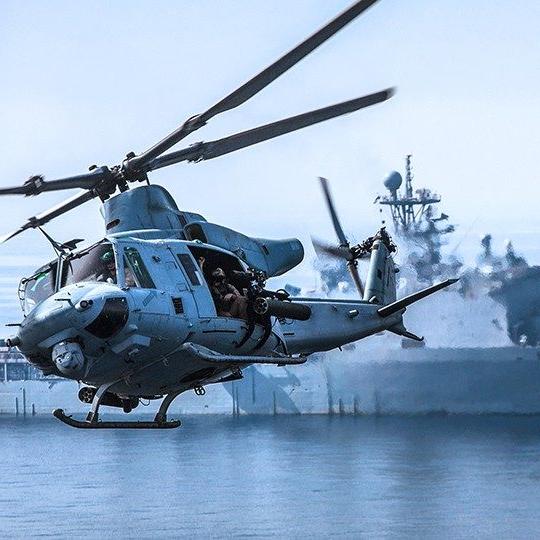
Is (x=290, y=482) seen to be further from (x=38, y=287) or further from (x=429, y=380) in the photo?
(x=38, y=287)

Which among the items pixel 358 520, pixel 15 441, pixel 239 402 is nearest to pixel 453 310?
pixel 239 402

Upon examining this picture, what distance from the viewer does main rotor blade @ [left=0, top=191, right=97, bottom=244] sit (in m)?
28.1

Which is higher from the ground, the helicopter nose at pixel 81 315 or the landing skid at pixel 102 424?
the helicopter nose at pixel 81 315

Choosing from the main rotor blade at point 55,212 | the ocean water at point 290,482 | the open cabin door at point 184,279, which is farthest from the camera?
the ocean water at point 290,482

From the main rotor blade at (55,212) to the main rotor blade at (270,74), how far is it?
2864 millimetres

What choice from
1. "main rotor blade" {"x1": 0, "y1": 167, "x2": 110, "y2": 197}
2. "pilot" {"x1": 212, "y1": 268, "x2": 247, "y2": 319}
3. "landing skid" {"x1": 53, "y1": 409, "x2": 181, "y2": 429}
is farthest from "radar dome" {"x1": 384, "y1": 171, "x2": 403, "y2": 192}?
"landing skid" {"x1": 53, "y1": 409, "x2": 181, "y2": 429}

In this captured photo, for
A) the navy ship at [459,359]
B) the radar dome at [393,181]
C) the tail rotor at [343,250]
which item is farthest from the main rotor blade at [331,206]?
the radar dome at [393,181]

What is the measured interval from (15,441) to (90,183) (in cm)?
13647

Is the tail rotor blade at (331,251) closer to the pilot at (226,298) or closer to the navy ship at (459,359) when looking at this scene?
the pilot at (226,298)

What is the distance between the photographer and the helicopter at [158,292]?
2400cm

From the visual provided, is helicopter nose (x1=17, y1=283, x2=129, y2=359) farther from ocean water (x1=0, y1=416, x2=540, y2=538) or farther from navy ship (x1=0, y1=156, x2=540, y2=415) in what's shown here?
navy ship (x1=0, y1=156, x2=540, y2=415)

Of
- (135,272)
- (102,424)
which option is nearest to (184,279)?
(135,272)

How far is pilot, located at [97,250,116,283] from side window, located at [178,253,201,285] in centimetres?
138

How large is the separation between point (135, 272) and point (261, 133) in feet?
13.2
